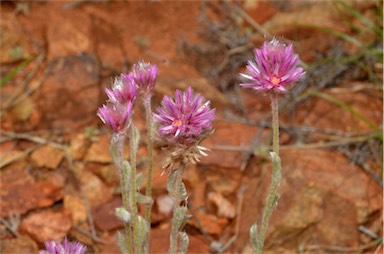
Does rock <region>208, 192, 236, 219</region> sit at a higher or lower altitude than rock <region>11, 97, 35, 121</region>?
lower

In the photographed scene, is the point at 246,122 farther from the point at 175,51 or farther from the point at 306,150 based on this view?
the point at 175,51

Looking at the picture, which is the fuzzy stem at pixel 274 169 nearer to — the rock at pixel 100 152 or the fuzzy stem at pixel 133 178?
the fuzzy stem at pixel 133 178

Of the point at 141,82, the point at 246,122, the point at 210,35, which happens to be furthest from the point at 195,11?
the point at 141,82

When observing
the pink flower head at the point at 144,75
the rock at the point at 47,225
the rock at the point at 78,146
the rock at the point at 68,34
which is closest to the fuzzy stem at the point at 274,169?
the pink flower head at the point at 144,75

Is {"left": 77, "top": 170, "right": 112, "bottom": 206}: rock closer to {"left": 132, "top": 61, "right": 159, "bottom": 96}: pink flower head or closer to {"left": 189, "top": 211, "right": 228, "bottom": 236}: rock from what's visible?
{"left": 189, "top": 211, "right": 228, "bottom": 236}: rock

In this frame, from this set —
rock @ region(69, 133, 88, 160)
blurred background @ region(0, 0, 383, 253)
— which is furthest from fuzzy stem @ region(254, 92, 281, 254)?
rock @ region(69, 133, 88, 160)

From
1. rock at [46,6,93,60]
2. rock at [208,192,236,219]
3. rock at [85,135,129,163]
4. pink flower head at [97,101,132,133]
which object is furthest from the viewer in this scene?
rock at [46,6,93,60]

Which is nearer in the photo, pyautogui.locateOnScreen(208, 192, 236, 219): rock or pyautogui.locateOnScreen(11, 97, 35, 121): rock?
pyautogui.locateOnScreen(208, 192, 236, 219): rock
